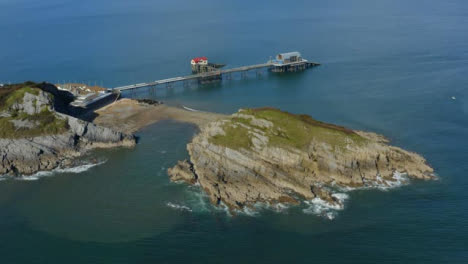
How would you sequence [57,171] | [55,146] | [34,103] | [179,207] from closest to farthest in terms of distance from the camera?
[179,207] < [57,171] < [55,146] < [34,103]

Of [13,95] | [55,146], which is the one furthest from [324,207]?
[13,95]

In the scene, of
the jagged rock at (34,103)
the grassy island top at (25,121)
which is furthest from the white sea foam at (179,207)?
the jagged rock at (34,103)

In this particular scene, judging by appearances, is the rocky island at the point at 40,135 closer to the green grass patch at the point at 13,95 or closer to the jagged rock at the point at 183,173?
the green grass patch at the point at 13,95

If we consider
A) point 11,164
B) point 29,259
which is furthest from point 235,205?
point 11,164

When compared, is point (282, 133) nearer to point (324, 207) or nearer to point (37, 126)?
point (324, 207)

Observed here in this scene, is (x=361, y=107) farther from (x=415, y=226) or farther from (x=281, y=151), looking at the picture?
(x=415, y=226)

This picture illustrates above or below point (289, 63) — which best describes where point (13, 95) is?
below
